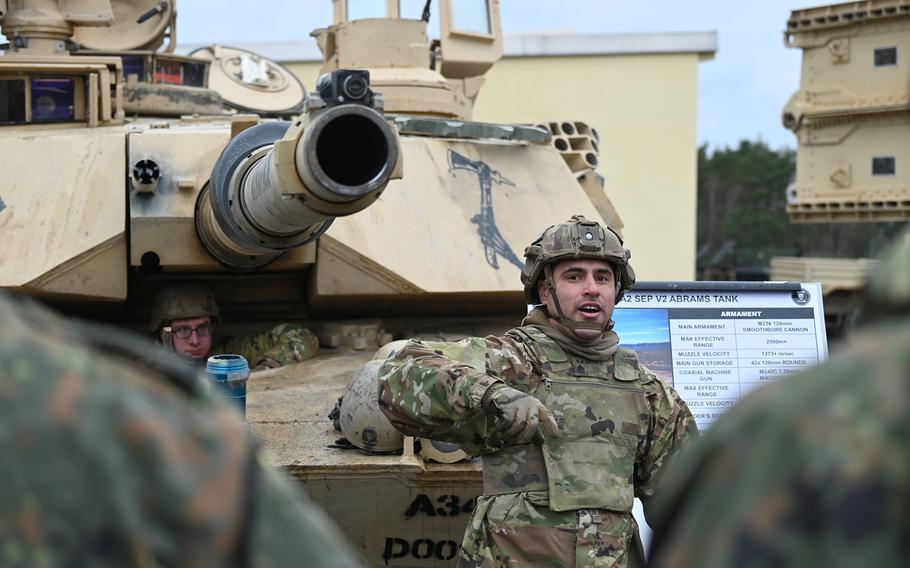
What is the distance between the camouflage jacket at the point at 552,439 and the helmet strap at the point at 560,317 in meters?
0.08

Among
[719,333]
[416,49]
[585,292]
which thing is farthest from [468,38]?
[585,292]

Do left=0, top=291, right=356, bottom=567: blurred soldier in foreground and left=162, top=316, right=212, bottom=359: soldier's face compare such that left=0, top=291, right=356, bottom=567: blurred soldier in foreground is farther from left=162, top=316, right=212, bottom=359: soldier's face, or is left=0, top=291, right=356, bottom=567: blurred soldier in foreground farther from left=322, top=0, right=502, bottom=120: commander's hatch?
left=322, top=0, right=502, bottom=120: commander's hatch

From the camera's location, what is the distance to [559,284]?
14.4ft

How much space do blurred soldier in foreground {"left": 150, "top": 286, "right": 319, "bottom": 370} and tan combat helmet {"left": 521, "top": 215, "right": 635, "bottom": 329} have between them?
7.11 feet

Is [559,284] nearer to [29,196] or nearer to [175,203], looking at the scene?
[175,203]

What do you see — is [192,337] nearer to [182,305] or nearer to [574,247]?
[182,305]

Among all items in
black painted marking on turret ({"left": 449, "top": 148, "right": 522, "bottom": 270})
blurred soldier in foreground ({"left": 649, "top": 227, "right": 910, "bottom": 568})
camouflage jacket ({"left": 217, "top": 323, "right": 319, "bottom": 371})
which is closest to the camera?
blurred soldier in foreground ({"left": 649, "top": 227, "right": 910, "bottom": 568})

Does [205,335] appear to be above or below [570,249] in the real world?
below

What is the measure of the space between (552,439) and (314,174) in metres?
1.22

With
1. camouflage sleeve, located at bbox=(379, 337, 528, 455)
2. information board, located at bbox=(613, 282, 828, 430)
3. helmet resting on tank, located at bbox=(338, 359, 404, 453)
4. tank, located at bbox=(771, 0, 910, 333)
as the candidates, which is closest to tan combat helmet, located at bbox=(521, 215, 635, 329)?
camouflage sleeve, located at bbox=(379, 337, 528, 455)

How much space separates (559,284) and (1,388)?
10.1 feet

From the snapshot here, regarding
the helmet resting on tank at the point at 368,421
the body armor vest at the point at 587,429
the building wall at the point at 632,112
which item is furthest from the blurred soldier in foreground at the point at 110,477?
the building wall at the point at 632,112

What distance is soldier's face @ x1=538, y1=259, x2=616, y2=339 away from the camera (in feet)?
14.2

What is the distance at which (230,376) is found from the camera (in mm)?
5039
